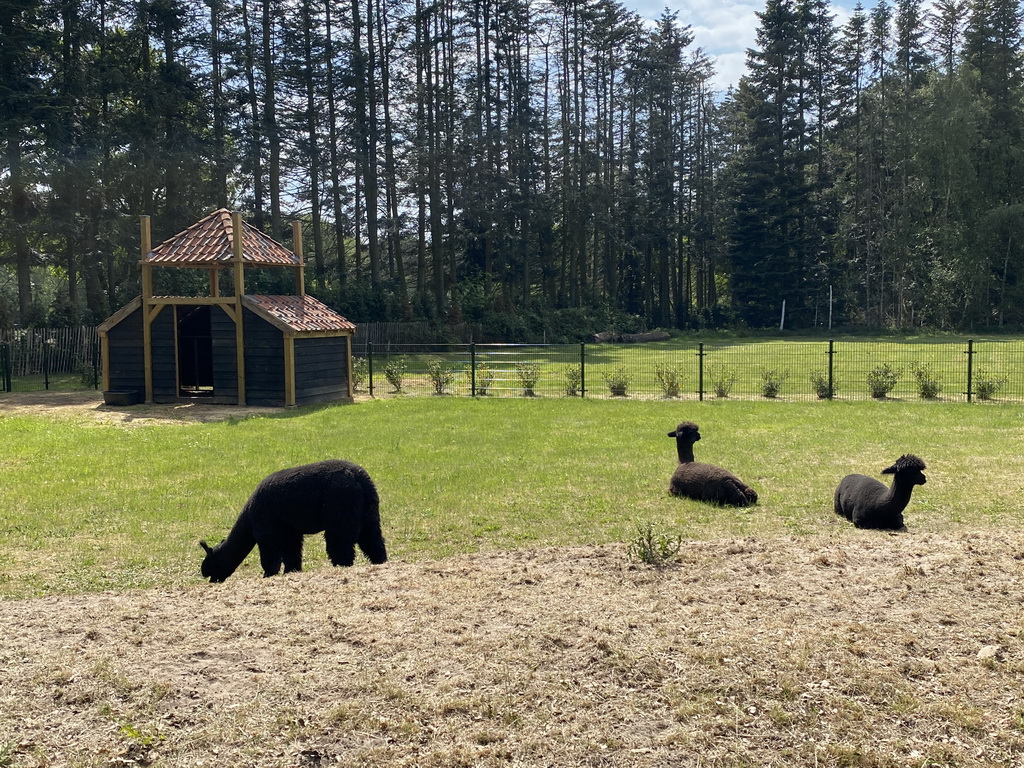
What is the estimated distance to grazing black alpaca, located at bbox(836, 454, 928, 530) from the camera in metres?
8.56

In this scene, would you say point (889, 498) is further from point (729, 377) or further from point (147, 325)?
point (729, 377)

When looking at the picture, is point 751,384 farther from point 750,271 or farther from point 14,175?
point 750,271

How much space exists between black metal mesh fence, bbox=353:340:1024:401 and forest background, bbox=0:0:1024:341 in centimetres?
1226

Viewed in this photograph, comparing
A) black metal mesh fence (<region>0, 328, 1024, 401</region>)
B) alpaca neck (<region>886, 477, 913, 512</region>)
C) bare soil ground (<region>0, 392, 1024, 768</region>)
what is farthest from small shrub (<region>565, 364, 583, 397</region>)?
bare soil ground (<region>0, 392, 1024, 768</region>)

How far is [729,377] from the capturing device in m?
27.3

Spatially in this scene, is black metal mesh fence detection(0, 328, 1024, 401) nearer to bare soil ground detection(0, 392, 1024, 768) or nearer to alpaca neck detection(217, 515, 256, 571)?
alpaca neck detection(217, 515, 256, 571)

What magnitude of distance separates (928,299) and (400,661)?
5952cm

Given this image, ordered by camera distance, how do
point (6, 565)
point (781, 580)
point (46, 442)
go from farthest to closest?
point (46, 442) < point (6, 565) < point (781, 580)

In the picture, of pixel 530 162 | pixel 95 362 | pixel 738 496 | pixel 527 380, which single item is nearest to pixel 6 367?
pixel 95 362

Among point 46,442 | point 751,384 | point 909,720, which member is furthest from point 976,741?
point 751,384

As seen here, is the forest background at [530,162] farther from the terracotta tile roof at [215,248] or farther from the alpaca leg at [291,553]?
the alpaca leg at [291,553]

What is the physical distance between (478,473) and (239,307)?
1109cm

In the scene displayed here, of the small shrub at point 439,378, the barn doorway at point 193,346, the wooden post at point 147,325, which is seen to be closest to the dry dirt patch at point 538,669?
the wooden post at point 147,325

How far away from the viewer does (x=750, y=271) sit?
63.0 meters
